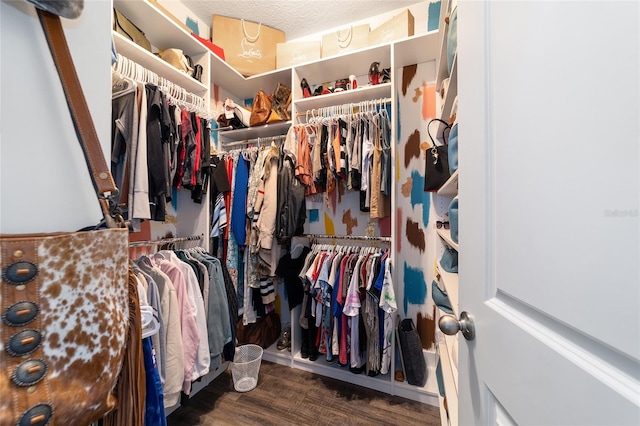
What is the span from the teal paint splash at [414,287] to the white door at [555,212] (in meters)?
1.47

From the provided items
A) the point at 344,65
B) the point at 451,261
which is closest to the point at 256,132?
the point at 344,65

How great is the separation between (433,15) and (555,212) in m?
2.27

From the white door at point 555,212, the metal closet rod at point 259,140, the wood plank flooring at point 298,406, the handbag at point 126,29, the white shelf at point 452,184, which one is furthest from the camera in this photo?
the metal closet rod at point 259,140

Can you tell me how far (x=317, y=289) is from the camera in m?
1.82

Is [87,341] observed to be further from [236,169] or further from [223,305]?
[236,169]

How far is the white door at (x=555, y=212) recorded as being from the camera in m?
0.27

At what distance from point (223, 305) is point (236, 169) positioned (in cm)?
108

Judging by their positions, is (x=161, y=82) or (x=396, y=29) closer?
(x=161, y=82)

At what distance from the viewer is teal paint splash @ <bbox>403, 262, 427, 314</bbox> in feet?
6.42

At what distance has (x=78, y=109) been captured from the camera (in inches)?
16.5

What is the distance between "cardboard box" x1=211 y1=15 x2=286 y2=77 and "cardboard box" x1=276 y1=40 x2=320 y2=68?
0.35 feet

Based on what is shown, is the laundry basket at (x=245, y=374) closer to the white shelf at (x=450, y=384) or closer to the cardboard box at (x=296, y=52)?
the white shelf at (x=450, y=384)

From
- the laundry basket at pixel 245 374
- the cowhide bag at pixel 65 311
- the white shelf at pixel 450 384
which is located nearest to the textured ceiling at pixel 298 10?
the cowhide bag at pixel 65 311

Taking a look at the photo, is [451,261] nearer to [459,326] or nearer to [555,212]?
[459,326]
